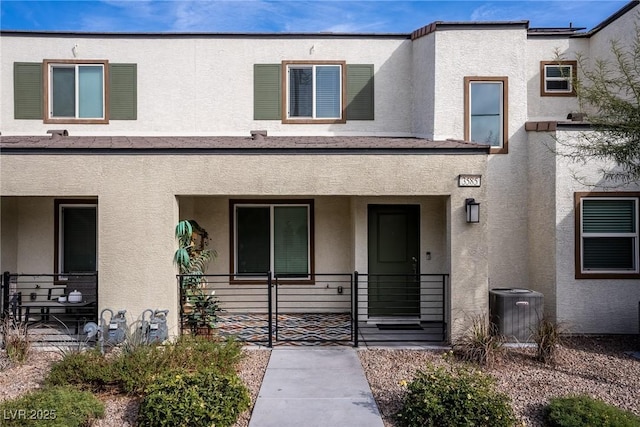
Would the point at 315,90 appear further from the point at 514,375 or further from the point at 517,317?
the point at 514,375

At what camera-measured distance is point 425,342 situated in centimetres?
847

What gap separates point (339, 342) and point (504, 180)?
5.01 meters

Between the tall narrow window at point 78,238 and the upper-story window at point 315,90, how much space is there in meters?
5.29

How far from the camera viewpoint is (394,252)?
10.0 m

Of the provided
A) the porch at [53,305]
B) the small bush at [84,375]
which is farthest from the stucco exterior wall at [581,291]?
the porch at [53,305]

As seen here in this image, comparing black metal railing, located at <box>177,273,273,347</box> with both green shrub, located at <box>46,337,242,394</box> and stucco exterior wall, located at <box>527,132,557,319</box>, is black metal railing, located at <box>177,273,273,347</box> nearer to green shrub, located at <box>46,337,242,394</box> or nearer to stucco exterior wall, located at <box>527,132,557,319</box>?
green shrub, located at <box>46,337,242,394</box>

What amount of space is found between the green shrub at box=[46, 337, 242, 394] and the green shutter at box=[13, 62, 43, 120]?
687 centimetres

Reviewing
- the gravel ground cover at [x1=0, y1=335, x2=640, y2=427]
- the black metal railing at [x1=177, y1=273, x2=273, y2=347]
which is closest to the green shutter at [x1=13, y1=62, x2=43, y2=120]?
the black metal railing at [x1=177, y1=273, x2=273, y2=347]

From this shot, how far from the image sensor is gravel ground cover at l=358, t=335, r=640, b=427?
5.98 meters

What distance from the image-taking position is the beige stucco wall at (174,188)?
7.93 metres

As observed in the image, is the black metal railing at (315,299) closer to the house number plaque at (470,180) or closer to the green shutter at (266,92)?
the house number plaque at (470,180)

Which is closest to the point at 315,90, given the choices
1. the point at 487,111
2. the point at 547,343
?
the point at 487,111

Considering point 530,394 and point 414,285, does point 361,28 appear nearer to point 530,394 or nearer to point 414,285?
point 414,285

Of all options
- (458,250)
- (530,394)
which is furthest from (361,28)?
(530,394)
